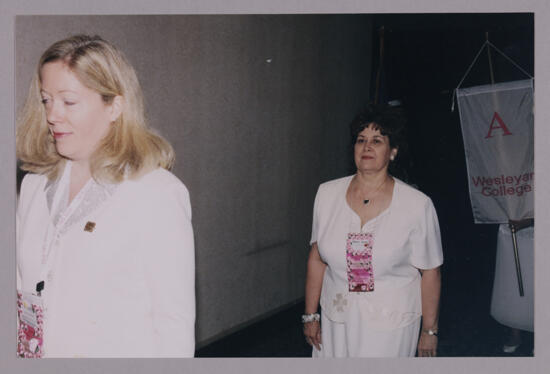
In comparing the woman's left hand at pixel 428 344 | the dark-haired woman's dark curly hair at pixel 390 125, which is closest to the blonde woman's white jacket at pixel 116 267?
the dark-haired woman's dark curly hair at pixel 390 125

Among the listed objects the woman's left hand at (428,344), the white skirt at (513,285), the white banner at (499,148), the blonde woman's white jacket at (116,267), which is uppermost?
the white banner at (499,148)

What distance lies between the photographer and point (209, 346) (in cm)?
270

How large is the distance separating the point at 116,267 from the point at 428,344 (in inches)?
48.8

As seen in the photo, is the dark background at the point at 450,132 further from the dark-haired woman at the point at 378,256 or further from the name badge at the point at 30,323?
the name badge at the point at 30,323

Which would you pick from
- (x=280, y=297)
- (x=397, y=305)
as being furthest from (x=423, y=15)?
(x=280, y=297)

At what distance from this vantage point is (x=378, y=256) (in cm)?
198

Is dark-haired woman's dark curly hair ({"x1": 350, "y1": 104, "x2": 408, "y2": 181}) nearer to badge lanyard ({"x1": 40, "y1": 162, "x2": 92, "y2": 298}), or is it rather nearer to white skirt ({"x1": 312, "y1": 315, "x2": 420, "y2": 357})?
white skirt ({"x1": 312, "y1": 315, "x2": 420, "y2": 357})

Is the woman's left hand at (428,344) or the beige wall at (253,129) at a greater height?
the beige wall at (253,129)

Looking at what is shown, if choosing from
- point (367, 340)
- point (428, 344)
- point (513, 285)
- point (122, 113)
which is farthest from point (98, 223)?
point (513, 285)

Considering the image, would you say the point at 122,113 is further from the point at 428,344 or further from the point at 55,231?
the point at 428,344

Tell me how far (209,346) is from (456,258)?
1318mm

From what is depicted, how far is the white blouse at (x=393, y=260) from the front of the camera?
6.45 feet

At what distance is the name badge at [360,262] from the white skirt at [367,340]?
15 cm

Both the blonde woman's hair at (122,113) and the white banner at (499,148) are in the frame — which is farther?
the white banner at (499,148)
